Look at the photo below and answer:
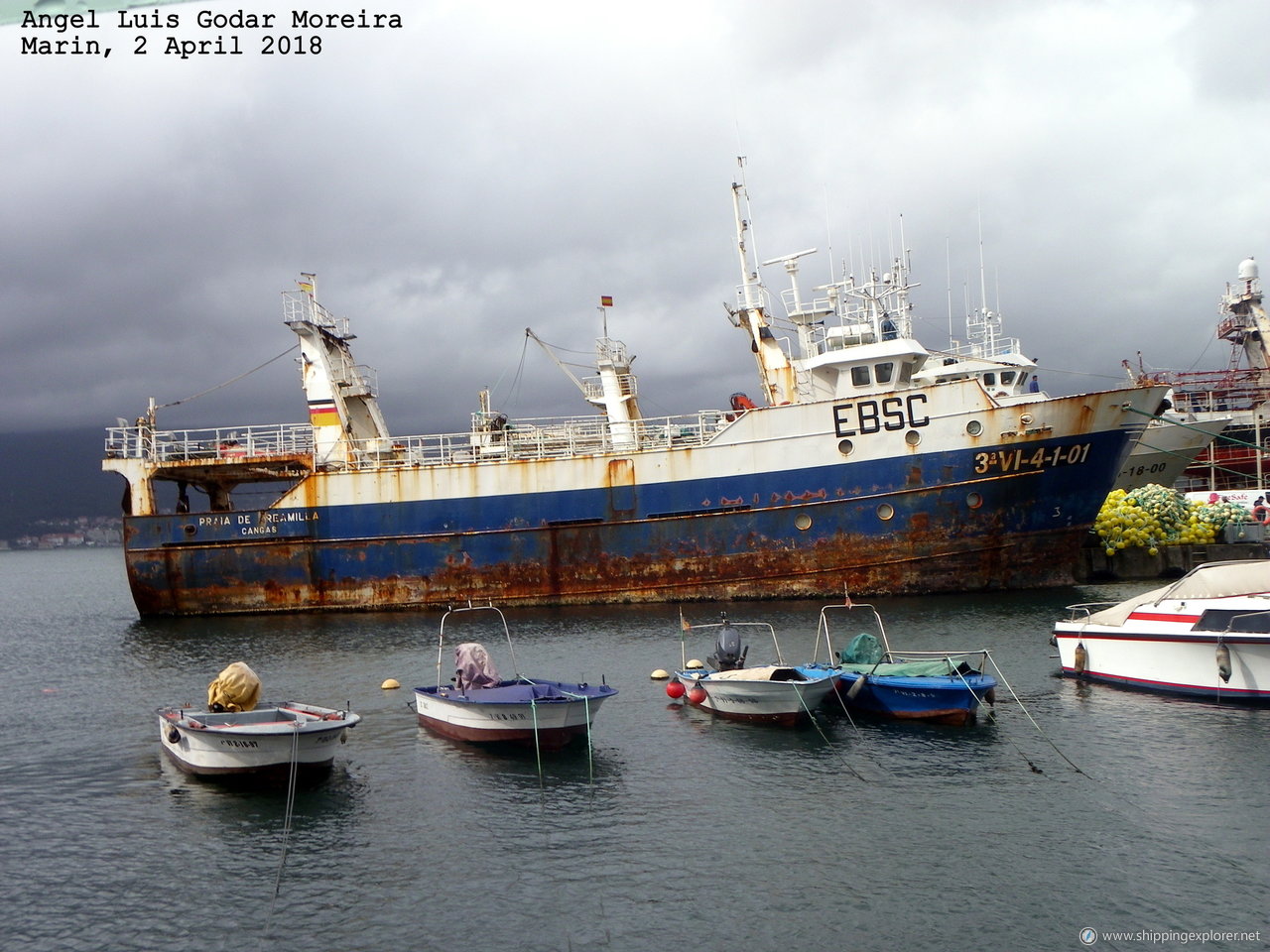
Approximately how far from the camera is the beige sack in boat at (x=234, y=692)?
1820 cm

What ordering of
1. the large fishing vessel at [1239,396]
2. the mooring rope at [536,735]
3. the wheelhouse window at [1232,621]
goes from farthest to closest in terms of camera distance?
1. the large fishing vessel at [1239,396]
2. the wheelhouse window at [1232,621]
3. the mooring rope at [536,735]

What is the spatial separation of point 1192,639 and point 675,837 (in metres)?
12.9

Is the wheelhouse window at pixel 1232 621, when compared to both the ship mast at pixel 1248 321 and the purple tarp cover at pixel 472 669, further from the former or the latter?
the ship mast at pixel 1248 321

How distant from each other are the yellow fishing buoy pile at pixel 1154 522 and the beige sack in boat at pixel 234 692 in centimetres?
3533

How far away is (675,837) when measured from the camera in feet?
46.7

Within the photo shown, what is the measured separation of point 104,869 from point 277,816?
103 inches

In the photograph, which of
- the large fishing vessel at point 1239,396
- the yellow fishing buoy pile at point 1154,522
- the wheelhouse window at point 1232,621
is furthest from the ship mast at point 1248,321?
the wheelhouse window at point 1232,621

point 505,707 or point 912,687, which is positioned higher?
point 505,707

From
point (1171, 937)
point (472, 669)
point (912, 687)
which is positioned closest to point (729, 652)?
point (912, 687)

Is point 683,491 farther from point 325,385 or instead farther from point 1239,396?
point 1239,396

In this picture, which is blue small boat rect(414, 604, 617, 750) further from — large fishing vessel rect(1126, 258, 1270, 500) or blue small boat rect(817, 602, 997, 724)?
large fishing vessel rect(1126, 258, 1270, 500)

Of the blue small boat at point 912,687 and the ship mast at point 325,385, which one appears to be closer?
the blue small boat at point 912,687

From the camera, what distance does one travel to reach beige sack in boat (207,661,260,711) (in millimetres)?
18203

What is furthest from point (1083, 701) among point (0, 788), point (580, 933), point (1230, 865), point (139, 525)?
point (139, 525)
